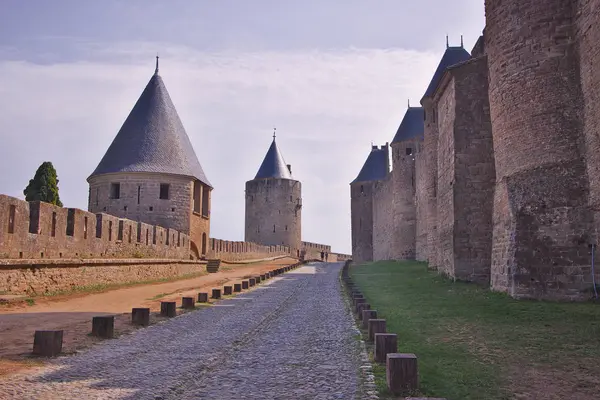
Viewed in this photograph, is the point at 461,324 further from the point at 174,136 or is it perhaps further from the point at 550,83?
the point at 174,136

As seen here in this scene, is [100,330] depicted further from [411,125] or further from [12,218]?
[411,125]

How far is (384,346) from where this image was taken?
18.0 feet

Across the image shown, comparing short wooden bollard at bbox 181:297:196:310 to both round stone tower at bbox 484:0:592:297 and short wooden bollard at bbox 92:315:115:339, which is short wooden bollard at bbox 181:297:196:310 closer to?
short wooden bollard at bbox 92:315:115:339

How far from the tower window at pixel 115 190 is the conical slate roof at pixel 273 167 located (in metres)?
27.6

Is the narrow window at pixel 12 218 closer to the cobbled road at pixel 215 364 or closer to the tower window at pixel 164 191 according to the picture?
the cobbled road at pixel 215 364

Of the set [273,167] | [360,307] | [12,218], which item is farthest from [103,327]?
[273,167]

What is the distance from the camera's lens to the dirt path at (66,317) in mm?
6129

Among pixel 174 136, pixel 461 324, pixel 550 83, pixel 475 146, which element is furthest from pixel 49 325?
pixel 174 136

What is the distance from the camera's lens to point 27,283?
11.6m

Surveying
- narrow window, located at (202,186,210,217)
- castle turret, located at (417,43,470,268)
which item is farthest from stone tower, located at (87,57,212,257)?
castle turret, located at (417,43,470,268)

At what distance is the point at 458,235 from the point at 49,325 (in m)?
10.4

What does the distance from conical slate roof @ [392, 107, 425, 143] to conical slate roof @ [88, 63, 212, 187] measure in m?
12.3

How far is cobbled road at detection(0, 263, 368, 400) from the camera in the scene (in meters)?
4.39

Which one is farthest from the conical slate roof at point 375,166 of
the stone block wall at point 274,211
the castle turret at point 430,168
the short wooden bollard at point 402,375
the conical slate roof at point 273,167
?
the short wooden bollard at point 402,375
